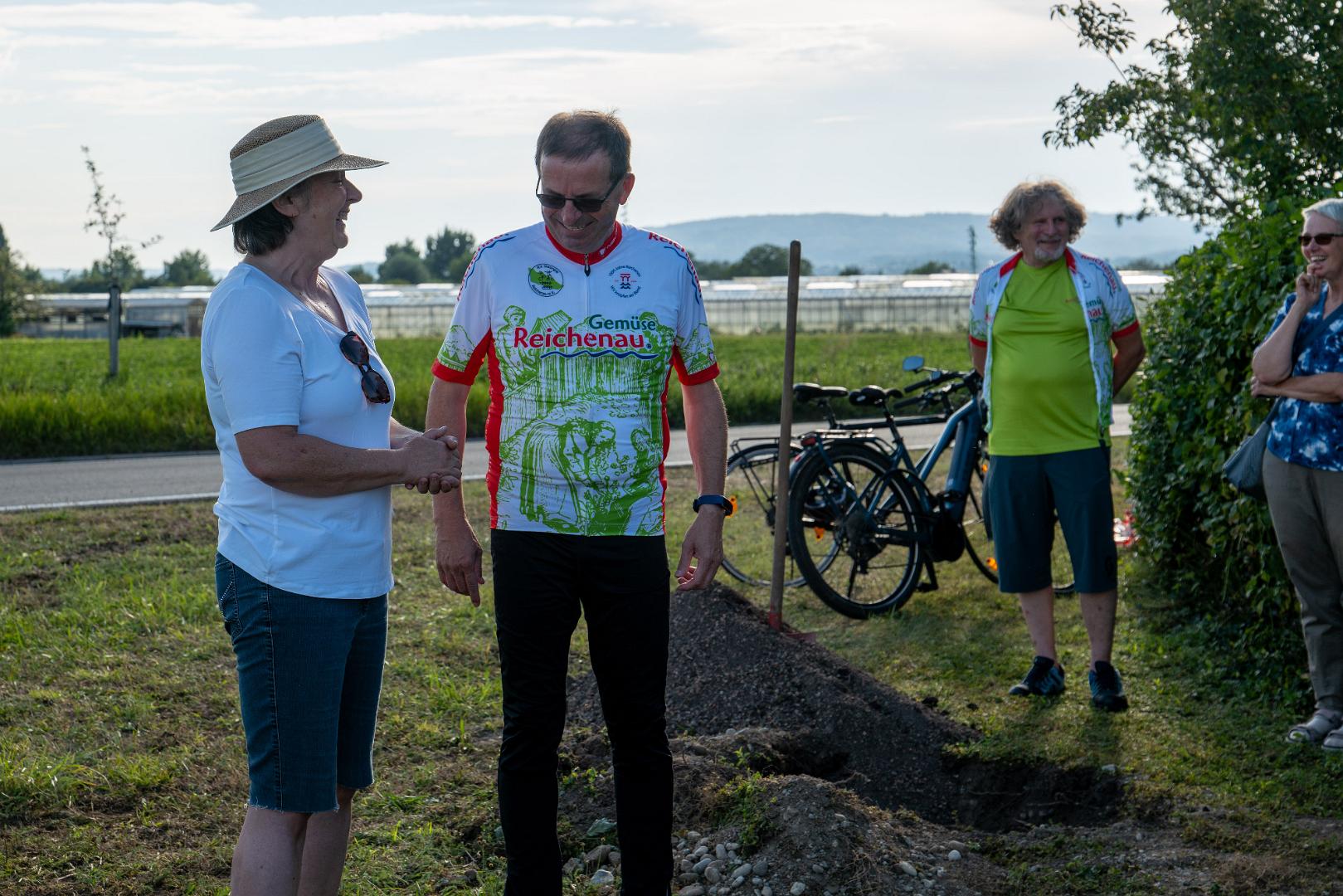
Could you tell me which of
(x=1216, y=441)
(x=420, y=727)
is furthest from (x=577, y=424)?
(x=1216, y=441)

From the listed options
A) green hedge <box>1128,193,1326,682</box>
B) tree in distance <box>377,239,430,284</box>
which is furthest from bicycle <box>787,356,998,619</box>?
tree in distance <box>377,239,430,284</box>

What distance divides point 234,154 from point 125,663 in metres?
3.83

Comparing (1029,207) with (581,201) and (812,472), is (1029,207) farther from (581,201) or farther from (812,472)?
(581,201)

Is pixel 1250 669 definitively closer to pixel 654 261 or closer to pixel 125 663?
pixel 654 261

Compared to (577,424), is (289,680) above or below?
below

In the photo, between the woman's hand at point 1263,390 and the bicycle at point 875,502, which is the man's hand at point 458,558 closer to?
the woman's hand at point 1263,390

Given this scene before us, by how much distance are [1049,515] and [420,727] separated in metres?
2.87

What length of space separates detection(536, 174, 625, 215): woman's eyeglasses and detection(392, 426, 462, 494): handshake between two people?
0.64m

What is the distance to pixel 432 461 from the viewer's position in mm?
3143

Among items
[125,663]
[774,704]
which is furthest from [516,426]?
[125,663]

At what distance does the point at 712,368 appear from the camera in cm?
370

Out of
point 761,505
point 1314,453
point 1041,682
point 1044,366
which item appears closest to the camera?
point 1314,453

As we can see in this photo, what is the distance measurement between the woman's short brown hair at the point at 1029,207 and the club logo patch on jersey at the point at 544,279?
286 cm

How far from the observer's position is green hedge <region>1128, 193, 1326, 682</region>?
5.74 meters
